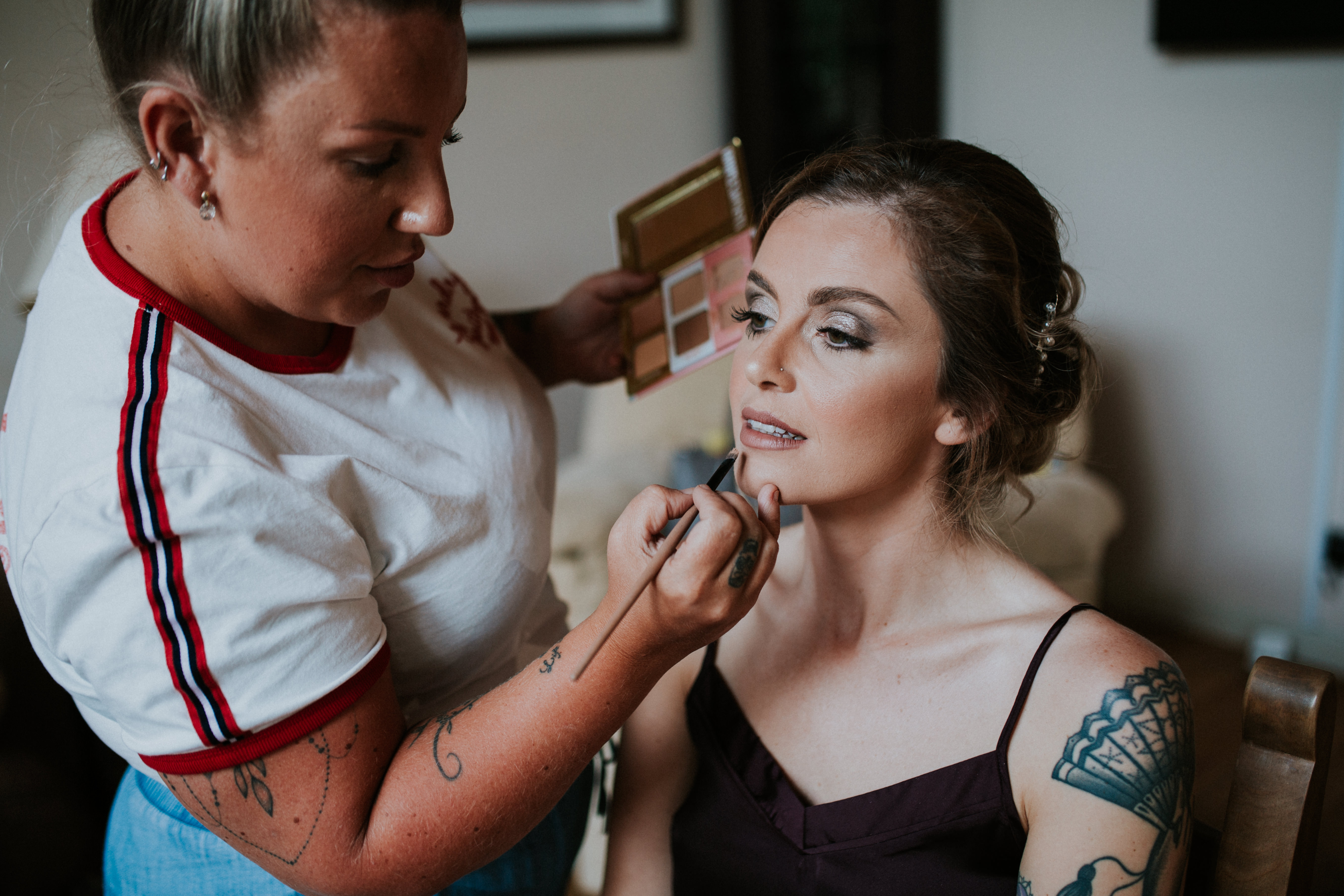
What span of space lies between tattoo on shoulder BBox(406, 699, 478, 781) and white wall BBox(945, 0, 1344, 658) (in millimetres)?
2506

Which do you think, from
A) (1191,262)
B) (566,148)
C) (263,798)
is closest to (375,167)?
(263,798)

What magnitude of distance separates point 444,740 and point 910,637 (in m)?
0.59

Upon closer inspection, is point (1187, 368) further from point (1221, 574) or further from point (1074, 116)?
point (1074, 116)

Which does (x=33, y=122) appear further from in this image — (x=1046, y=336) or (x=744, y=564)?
(x=1046, y=336)

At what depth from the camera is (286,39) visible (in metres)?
0.79

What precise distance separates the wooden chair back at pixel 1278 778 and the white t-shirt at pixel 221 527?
2.45ft

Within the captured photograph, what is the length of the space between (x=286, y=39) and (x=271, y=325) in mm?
301

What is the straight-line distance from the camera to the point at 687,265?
1.46 meters

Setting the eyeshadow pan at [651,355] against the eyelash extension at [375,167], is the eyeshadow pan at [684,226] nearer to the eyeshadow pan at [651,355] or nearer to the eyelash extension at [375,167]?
the eyeshadow pan at [651,355]

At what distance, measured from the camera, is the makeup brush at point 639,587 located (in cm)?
80

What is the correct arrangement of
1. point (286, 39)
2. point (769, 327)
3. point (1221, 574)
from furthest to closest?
point (1221, 574), point (769, 327), point (286, 39)

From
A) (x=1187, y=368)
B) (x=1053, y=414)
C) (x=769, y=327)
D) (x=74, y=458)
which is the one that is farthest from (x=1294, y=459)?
(x=74, y=458)

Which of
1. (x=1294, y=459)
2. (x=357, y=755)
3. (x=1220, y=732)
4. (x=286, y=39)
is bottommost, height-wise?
(x=1220, y=732)

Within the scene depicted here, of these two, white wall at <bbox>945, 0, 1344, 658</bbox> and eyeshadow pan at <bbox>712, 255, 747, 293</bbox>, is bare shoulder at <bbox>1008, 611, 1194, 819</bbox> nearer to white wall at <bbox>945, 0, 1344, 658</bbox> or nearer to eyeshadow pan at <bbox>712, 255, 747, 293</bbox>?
eyeshadow pan at <bbox>712, 255, 747, 293</bbox>
